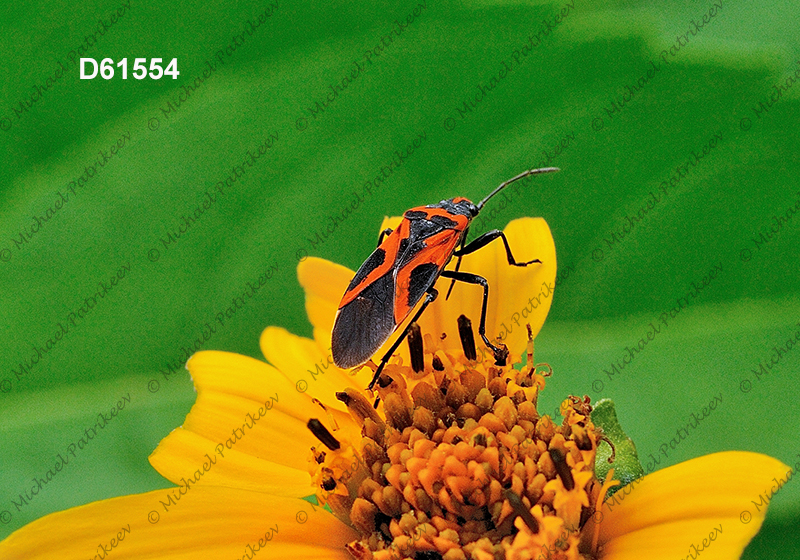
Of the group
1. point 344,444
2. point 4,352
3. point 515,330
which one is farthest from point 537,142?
point 4,352

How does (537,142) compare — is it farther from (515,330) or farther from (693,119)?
(515,330)

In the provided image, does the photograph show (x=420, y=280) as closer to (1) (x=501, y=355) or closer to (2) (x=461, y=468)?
(1) (x=501, y=355)

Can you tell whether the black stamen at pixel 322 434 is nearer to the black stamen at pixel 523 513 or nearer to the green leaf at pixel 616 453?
the black stamen at pixel 523 513

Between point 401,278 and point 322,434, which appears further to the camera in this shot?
point 401,278

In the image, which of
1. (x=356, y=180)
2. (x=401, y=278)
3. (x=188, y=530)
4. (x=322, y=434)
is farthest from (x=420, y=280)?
(x=188, y=530)

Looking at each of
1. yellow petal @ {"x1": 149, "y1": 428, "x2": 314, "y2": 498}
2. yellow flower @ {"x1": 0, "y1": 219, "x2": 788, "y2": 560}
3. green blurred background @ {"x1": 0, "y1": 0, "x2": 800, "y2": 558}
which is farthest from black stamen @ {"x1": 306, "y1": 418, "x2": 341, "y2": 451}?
green blurred background @ {"x1": 0, "y1": 0, "x2": 800, "y2": 558}

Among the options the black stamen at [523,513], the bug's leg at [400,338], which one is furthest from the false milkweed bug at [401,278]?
the black stamen at [523,513]

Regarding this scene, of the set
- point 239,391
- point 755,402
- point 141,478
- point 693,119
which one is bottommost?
point 755,402
